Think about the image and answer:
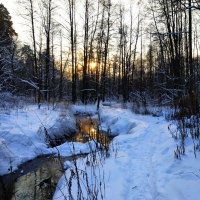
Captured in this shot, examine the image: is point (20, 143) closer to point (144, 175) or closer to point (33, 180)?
point (33, 180)

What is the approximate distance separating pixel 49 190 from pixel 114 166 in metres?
1.34

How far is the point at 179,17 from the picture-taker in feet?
70.3

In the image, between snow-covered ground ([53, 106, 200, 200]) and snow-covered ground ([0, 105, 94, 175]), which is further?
snow-covered ground ([0, 105, 94, 175])

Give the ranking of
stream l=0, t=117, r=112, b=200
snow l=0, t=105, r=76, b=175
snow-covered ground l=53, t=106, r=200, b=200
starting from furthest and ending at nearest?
snow l=0, t=105, r=76, b=175, stream l=0, t=117, r=112, b=200, snow-covered ground l=53, t=106, r=200, b=200

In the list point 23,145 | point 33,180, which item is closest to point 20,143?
point 23,145

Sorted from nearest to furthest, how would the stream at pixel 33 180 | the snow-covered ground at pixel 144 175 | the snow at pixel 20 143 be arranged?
the snow-covered ground at pixel 144 175 → the stream at pixel 33 180 → the snow at pixel 20 143

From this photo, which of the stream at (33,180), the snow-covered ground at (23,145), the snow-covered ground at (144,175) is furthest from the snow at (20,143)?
the snow-covered ground at (144,175)

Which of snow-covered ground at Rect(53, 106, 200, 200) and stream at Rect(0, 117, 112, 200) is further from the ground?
snow-covered ground at Rect(53, 106, 200, 200)

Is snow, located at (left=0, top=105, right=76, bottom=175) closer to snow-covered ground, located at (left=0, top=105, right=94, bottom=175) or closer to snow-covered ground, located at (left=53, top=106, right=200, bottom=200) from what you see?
snow-covered ground, located at (left=0, top=105, right=94, bottom=175)

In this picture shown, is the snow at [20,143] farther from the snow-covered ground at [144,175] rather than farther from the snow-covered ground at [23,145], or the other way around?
the snow-covered ground at [144,175]

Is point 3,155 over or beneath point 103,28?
beneath

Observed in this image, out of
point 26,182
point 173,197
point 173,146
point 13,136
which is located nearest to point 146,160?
point 173,146

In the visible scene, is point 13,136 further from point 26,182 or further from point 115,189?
point 115,189

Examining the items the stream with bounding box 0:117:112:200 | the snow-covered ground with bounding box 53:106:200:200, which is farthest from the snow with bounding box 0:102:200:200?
the stream with bounding box 0:117:112:200
